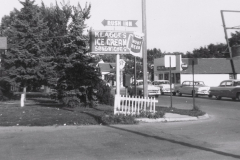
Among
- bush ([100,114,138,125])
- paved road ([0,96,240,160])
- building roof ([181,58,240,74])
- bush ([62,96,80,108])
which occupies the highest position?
building roof ([181,58,240,74])

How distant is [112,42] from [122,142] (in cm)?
658

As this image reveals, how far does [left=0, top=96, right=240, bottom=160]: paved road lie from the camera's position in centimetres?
773

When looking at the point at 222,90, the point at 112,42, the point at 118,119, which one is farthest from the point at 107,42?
the point at 222,90

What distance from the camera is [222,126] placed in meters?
12.8

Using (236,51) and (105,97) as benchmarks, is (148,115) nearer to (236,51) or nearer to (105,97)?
(105,97)

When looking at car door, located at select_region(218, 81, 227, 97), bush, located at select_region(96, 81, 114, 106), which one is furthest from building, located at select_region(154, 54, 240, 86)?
bush, located at select_region(96, 81, 114, 106)

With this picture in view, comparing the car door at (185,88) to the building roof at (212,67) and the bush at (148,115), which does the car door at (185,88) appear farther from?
the bush at (148,115)

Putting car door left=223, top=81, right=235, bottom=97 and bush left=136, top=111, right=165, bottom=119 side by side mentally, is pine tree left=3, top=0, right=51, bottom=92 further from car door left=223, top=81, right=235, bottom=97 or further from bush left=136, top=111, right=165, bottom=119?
car door left=223, top=81, right=235, bottom=97

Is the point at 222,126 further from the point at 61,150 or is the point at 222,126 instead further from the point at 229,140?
the point at 61,150

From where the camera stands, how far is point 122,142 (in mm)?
9359

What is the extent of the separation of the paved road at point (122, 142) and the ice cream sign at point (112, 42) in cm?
383

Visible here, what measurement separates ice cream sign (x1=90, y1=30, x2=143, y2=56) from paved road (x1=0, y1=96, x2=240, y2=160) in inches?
151

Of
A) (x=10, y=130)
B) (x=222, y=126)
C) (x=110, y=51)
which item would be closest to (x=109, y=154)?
(x=10, y=130)

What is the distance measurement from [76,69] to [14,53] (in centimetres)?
428
